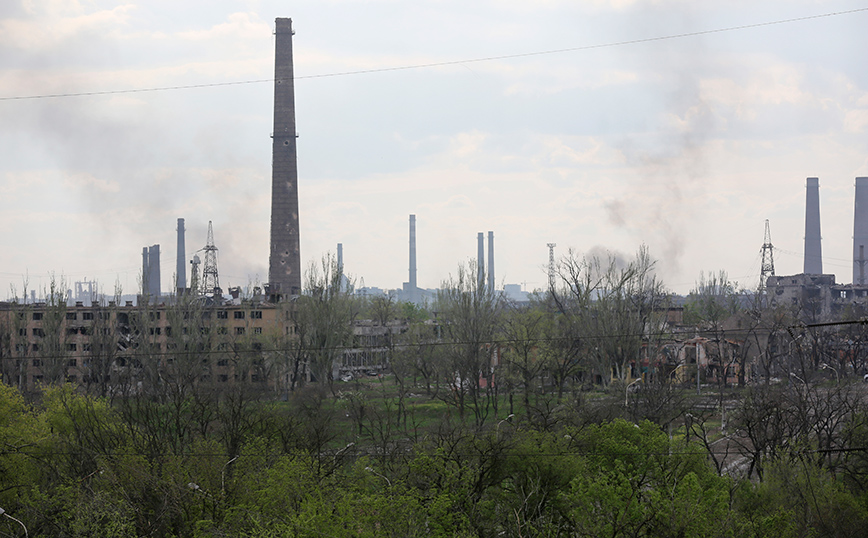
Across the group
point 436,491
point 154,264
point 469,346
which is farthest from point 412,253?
point 436,491

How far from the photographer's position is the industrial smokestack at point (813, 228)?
487 feet

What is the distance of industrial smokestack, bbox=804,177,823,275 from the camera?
487 feet

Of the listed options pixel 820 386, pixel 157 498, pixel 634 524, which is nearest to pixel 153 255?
pixel 820 386

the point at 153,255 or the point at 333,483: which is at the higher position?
the point at 153,255

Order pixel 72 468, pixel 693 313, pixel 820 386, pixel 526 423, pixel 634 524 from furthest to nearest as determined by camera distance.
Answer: pixel 693 313 < pixel 820 386 < pixel 526 423 < pixel 72 468 < pixel 634 524

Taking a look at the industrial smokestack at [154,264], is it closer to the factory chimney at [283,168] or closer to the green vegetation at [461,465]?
the factory chimney at [283,168]

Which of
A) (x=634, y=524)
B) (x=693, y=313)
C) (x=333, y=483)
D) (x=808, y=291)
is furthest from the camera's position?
(x=808, y=291)

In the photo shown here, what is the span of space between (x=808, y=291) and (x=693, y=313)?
17783 millimetres

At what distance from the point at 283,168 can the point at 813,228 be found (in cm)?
11672

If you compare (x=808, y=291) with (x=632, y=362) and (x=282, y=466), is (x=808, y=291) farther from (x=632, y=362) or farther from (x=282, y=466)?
(x=282, y=466)

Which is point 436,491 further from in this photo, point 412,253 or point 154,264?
point 412,253

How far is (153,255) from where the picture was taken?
453 feet

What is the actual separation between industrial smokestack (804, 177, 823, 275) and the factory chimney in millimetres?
113085

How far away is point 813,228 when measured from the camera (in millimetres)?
150250
